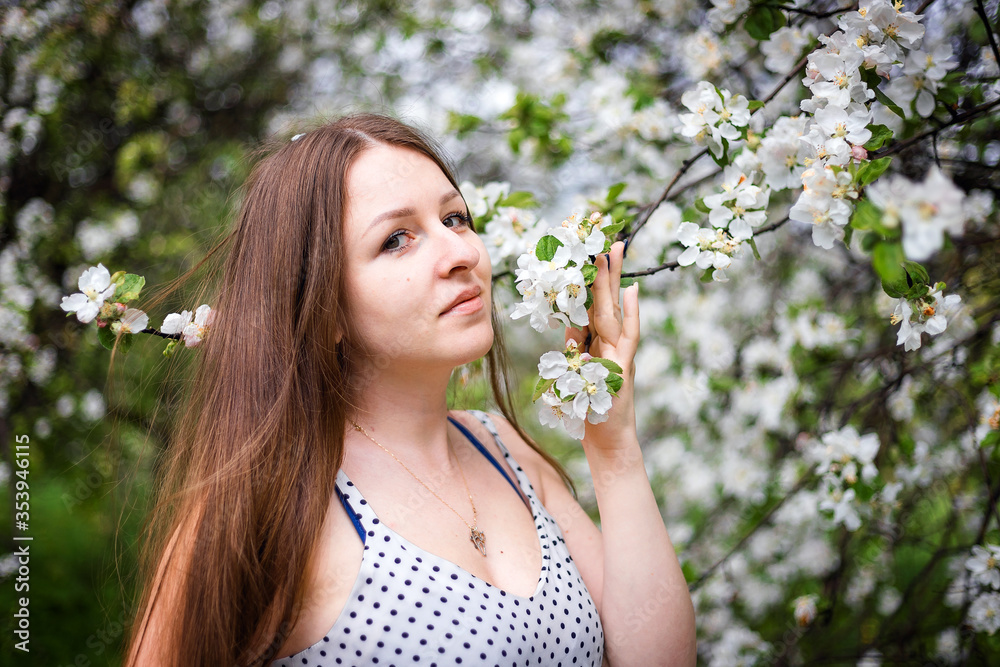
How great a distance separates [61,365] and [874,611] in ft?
12.3

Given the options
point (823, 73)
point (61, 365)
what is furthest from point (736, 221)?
point (61, 365)

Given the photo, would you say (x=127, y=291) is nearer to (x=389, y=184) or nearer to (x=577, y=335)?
(x=389, y=184)

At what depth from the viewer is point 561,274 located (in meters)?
1.09

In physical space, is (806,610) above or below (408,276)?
below

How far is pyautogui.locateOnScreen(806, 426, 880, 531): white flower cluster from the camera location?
5.47 ft

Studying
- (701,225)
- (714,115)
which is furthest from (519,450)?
(714,115)

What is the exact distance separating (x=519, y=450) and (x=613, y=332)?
49cm

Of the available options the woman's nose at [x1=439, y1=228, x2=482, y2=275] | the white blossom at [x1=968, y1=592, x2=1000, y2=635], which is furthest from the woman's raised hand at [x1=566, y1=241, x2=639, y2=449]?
the white blossom at [x1=968, y1=592, x2=1000, y2=635]

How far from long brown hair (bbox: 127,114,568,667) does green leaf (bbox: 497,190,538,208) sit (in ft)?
1.07

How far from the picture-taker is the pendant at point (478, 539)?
1234mm

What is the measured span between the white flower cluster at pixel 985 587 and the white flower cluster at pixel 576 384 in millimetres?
1176

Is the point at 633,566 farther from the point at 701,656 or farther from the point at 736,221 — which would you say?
the point at 701,656

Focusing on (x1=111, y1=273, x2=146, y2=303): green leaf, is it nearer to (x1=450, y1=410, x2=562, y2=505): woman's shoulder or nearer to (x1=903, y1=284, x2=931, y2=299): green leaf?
(x1=450, y1=410, x2=562, y2=505): woman's shoulder

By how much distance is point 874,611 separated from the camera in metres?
2.88
